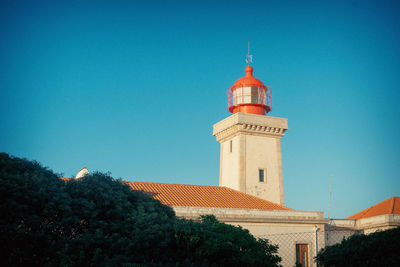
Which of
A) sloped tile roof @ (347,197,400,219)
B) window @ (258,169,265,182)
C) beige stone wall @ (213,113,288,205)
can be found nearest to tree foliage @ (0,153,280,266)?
beige stone wall @ (213,113,288,205)

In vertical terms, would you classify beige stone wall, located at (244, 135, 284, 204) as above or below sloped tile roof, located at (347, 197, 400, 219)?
above

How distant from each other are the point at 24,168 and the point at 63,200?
196 centimetres

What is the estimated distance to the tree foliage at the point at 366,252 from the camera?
874 cm

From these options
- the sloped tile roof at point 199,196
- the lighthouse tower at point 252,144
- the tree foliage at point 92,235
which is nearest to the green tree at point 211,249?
the tree foliage at point 92,235

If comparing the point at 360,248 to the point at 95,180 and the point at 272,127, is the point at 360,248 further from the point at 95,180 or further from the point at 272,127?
the point at 272,127

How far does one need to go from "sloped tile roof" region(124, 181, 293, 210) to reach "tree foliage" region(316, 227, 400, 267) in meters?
11.6

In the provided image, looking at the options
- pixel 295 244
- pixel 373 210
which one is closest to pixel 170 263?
pixel 295 244

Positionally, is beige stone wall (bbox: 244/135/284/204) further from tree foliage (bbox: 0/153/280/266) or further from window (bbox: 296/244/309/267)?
tree foliage (bbox: 0/153/280/266)

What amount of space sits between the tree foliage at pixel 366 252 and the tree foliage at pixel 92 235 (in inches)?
57.3

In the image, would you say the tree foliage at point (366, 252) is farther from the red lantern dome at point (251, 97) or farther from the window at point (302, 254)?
the red lantern dome at point (251, 97)

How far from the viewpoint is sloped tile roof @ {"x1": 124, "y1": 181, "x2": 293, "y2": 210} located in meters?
21.8

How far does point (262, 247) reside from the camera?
11.0 metres

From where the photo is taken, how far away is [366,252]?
30.0ft

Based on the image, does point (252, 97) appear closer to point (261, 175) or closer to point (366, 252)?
point (261, 175)
